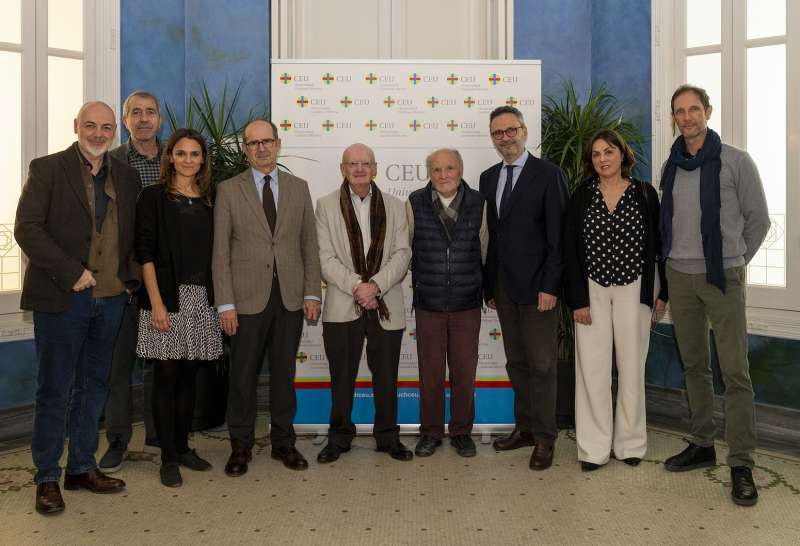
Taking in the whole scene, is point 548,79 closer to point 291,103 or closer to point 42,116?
point 291,103

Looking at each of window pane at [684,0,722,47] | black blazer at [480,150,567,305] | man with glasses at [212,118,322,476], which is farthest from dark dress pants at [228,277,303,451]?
window pane at [684,0,722,47]

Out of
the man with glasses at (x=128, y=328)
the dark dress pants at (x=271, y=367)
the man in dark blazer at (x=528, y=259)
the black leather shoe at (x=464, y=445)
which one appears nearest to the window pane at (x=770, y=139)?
the man in dark blazer at (x=528, y=259)

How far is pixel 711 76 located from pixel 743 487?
8.17ft

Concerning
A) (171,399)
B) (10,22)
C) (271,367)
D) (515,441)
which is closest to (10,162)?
(10,22)

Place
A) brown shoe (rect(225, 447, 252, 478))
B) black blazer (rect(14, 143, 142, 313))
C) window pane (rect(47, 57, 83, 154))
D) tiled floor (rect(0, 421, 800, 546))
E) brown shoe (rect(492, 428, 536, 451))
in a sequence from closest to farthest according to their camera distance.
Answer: tiled floor (rect(0, 421, 800, 546)), black blazer (rect(14, 143, 142, 313)), brown shoe (rect(225, 447, 252, 478)), brown shoe (rect(492, 428, 536, 451)), window pane (rect(47, 57, 83, 154))

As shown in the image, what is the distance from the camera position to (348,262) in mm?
3520

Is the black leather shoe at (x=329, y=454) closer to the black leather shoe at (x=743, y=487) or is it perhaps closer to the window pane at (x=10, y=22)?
the black leather shoe at (x=743, y=487)

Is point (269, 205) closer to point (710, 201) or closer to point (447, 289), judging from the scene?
point (447, 289)

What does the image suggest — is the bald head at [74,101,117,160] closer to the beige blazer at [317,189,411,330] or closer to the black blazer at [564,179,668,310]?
the beige blazer at [317,189,411,330]

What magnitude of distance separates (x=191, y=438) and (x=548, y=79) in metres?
3.23

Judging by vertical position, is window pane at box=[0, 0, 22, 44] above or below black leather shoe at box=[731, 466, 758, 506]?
above

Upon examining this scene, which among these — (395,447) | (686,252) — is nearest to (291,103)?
(395,447)

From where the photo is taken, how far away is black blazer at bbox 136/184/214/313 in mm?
3074

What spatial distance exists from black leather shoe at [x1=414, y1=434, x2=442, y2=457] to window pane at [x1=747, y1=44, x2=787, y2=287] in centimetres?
207
